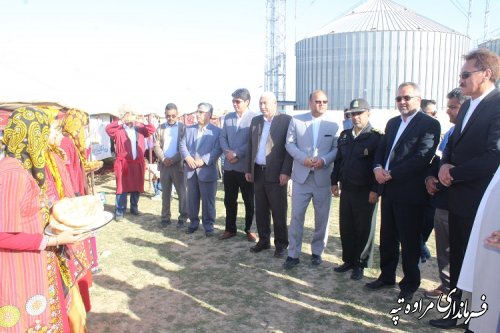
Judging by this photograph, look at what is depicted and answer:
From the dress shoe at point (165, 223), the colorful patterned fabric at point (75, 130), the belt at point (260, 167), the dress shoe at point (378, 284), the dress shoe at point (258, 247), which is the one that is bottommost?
the dress shoe at point (165, 223)

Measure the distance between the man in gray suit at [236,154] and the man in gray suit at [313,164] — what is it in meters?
Answer: 0.95

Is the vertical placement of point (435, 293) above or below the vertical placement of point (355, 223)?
below

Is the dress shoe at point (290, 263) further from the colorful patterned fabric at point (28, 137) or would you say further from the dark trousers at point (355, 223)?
the colorful patterned fabric at point (28, 137)

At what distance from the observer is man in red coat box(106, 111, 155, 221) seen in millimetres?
6688

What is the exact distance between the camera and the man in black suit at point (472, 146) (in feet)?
8.80

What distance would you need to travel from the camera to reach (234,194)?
5555 mm

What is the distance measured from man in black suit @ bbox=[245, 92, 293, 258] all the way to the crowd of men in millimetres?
13

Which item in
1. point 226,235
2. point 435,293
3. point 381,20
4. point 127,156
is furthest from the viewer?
point 381,20

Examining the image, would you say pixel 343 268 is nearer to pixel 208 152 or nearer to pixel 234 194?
pixel 234 194

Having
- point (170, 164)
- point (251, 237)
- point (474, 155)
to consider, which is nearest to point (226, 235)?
point (251, 237)

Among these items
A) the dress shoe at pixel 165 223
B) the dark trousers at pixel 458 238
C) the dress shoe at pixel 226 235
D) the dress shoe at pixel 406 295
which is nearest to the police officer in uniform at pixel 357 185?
the dress shoe at pixel 406 295

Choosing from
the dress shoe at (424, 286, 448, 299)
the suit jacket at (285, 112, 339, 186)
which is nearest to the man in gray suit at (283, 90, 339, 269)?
the suit jacket at (285, 112, 339, 186)

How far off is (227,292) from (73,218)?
2164mm

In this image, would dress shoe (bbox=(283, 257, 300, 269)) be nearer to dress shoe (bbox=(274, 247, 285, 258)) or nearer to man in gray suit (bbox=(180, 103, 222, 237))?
dress shoe (bbox=(274, 247, 285, 258))
